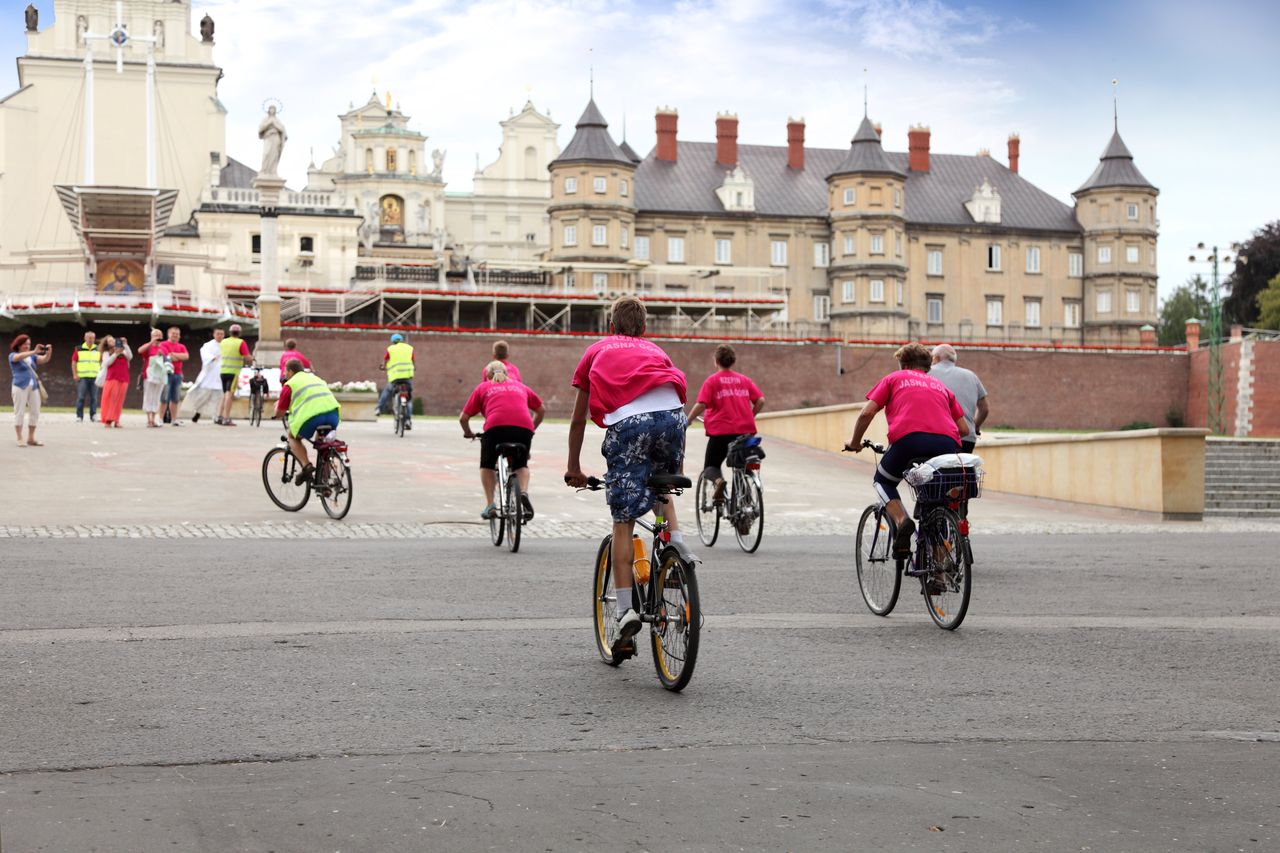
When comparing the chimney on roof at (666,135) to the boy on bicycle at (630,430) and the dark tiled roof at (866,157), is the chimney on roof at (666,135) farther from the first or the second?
the boy on bicycle at (630,430)

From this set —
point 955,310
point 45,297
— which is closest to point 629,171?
point 955,310

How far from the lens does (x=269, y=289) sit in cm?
4369

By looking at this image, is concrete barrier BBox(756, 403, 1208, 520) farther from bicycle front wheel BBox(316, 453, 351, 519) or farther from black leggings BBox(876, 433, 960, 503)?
black leggings BBox(876, 433, 960, 503)

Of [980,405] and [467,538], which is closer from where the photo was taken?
[980,405]

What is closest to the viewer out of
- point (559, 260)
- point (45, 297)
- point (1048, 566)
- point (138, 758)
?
point (138, 758)

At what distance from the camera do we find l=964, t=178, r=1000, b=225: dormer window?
9275 cm

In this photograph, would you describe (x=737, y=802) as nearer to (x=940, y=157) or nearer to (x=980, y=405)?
(x=980, y=405)

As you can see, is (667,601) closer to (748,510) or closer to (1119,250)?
(748,510)

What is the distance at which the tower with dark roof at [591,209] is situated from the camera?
8544 centimetres

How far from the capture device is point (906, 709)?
720 centimetres

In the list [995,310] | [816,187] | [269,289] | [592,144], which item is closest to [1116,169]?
[995,310]

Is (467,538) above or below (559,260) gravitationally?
below

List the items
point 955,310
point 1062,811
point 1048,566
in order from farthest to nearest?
point 955,310 → point 1048,566 → point 1062,811

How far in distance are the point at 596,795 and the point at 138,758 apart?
1836mm
